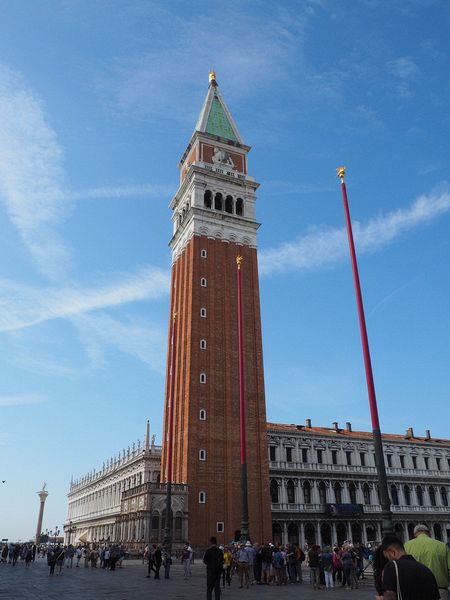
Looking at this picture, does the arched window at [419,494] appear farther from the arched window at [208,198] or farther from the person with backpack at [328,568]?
the person with backpack at [328,568]

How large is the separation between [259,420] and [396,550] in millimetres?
45579

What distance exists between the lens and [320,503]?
58750 mm

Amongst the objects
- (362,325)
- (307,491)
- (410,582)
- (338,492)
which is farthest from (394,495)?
(410,582)

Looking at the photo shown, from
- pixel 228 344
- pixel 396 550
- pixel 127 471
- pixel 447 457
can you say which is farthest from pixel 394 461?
pixel 396 550

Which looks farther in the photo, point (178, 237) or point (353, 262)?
point (178, 237)

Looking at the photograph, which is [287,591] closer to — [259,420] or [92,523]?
[259,420]

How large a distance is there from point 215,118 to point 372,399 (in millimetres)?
54187

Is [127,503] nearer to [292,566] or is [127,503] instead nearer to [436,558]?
[292,566]

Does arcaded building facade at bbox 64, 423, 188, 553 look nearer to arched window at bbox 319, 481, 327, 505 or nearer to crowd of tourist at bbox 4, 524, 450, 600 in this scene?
crowd of tourist at bbox 4, 524, 450, 600

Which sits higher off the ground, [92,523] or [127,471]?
[127,471]

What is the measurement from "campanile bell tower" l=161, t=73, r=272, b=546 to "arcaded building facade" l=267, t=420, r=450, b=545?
34.7 ft

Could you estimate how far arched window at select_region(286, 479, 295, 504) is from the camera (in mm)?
57562

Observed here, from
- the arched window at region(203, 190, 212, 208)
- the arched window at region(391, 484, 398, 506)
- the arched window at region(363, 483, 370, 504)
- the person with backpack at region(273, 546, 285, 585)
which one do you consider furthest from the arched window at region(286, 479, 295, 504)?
the person with backpack at region(273, 546, 285, 585)

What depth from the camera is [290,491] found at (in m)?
58.1
